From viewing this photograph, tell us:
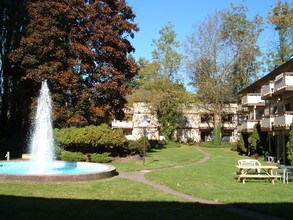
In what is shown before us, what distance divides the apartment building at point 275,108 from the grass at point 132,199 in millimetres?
14279

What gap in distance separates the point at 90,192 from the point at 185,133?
59074 millimetres

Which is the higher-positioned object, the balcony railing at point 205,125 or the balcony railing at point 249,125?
the balcony railing at point 205,125

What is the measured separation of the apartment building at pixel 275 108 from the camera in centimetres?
3061

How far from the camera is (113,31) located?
35688 millimetres

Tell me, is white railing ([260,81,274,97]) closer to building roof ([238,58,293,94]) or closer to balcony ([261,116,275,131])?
building roof ([238,58,293,94])

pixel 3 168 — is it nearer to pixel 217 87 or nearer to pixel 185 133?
pixel 217 87

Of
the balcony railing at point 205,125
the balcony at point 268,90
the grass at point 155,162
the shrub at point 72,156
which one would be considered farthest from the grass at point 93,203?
the balcony railing at point 205,125

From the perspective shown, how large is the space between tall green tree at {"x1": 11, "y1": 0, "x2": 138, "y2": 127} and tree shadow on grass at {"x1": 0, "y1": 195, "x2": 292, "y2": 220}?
831 inches

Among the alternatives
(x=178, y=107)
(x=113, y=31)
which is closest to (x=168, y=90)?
(x=178, y=107)

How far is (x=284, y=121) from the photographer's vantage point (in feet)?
100

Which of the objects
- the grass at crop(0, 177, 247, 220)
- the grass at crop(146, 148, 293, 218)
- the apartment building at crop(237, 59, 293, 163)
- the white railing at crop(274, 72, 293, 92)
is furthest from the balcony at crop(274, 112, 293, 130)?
the grass at crop(0, 177, 247, 220)

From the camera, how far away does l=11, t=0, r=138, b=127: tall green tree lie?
32.4 meters

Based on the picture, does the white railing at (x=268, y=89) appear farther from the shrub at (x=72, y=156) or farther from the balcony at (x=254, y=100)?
the shrub at (x=72, y=156)

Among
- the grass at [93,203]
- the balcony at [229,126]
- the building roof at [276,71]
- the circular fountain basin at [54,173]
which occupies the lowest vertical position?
the grass at [93,203]
